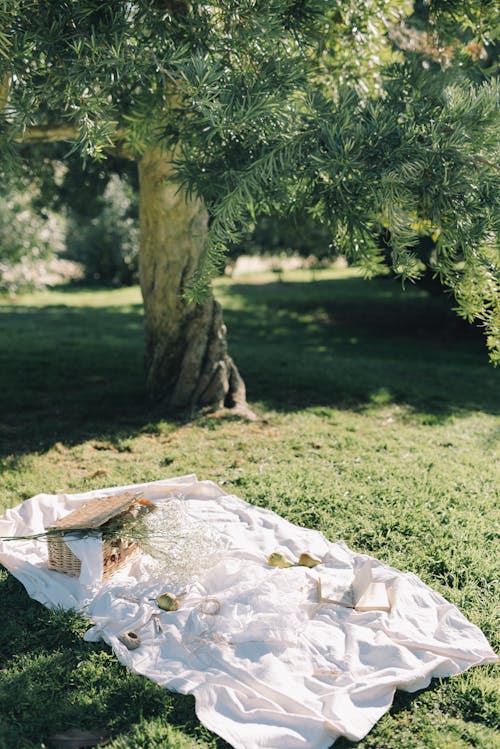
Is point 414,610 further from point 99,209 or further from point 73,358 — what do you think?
point 99,209

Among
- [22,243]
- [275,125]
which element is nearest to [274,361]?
[275,125]

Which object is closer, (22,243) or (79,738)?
(79,738)

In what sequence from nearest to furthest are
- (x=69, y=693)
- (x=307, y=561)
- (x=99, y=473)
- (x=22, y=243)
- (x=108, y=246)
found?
(x=69, y=693)
(x=307, y=561)
(x=99, y=473)
(x=22, y=243)
(x=108, y=246)

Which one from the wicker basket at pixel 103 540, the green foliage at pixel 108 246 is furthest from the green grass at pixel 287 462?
the green foliage at pixel 108 246

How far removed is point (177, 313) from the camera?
25.1 ft

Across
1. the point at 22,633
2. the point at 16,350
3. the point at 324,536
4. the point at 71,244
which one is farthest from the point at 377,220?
the point at 71,244

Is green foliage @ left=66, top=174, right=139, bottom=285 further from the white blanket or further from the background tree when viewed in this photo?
the white blanket

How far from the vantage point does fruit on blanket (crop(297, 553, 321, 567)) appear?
4.44m

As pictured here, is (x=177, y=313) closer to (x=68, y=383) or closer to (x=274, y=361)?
(x=68, y=383)

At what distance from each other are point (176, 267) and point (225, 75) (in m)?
3.36

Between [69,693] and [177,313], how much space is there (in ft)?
15.8

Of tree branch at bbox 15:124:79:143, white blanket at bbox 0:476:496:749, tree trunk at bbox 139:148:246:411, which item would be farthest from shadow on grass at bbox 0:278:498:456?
tree branch at bbox 15:124:79:143

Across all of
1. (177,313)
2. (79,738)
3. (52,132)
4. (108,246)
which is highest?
(52,132)

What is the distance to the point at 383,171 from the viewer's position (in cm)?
407
